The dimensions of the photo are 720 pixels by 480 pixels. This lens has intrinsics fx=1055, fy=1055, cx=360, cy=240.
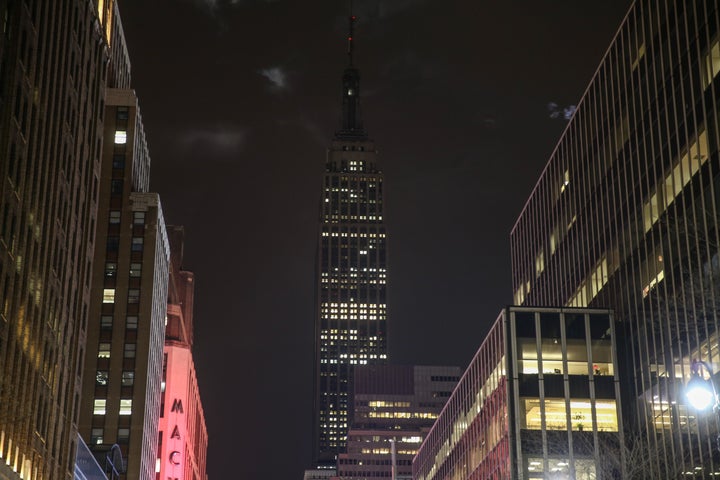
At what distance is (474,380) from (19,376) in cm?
6254

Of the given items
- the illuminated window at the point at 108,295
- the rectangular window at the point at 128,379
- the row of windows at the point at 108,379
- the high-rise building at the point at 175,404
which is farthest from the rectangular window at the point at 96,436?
the high-rise building at the point at 175,404

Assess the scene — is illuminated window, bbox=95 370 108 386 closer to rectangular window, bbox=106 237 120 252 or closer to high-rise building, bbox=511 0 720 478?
rectangular window, bbox=106 237 120 252

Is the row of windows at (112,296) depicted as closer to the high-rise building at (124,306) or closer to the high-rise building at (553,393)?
the high-rise building at (124,306)

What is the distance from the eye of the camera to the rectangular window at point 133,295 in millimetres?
134875

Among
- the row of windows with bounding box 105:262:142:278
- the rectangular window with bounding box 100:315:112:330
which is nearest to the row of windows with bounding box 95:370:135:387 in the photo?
the rectangular window with bounding box 100:315:112:330

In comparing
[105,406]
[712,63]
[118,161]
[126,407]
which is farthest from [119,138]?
[712,63]

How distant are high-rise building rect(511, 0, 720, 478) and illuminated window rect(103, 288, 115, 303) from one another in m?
57.0

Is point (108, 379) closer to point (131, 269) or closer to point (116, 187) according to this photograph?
point (131, 269)

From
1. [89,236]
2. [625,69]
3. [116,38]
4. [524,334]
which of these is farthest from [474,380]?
[116,38]

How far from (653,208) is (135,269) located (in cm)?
7332

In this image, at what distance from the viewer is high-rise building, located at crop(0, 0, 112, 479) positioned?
6256 centimetres

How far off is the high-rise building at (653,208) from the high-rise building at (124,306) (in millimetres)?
53610

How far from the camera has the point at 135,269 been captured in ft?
448

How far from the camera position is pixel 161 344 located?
152 metres
